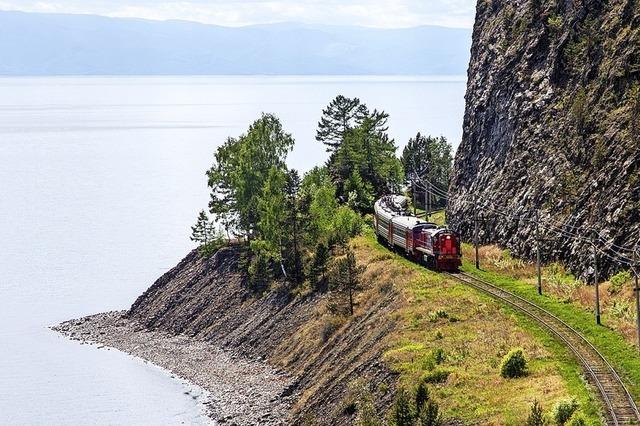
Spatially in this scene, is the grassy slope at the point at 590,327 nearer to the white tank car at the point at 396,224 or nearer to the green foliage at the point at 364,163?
the white tank car at the point at 396,224

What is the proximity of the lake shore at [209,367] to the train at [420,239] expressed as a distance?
57.0 feet

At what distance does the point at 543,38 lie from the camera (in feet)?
333

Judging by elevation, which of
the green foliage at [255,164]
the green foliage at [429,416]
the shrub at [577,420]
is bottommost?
the green foliage at [429,416]

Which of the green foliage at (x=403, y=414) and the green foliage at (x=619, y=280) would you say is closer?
the green foliage at (x=403, y=414)

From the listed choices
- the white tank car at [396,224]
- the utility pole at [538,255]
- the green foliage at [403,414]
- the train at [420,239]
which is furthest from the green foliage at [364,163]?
the green foliage at [403,414]

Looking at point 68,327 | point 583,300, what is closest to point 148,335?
point 68,327

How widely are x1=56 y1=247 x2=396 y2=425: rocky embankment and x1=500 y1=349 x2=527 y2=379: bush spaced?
7.97 m

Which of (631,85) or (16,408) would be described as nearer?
(631,85)

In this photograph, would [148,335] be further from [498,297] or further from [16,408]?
[498,297]

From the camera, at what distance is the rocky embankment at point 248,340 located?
6988 centimetres

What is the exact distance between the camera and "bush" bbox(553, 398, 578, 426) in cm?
4434

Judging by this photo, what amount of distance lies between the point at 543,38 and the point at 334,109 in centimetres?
4580

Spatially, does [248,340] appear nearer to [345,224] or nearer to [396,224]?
[345,224]

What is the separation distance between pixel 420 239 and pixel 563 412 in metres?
42.8
